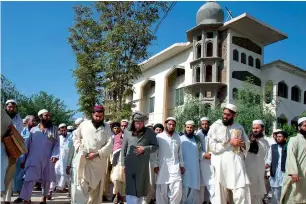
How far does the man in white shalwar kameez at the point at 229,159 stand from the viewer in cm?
575

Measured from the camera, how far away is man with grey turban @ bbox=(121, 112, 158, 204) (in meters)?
6.08

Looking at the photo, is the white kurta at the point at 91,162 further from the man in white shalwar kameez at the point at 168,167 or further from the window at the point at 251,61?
the window at the point at 251,61

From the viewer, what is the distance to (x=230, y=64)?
83.7 feet

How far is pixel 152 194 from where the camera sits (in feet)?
28.0

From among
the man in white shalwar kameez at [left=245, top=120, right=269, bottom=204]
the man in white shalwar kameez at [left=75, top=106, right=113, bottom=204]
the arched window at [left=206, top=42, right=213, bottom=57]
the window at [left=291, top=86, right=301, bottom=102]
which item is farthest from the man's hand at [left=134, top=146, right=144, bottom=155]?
the window at [left=291, top=86, right=301, bottom=102]

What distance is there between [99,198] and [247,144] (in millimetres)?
2396

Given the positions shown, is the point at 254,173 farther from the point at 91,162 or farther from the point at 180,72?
the point at 180,72

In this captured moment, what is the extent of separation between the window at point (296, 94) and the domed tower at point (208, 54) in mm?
6032

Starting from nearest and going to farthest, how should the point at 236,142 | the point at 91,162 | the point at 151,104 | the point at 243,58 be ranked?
the point at 236,142 < the point at 91,162 < the point at 243,58 < the point at 151,104

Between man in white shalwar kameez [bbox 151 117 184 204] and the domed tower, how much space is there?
1862cm

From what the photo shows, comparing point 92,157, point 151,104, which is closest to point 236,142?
point 92,157

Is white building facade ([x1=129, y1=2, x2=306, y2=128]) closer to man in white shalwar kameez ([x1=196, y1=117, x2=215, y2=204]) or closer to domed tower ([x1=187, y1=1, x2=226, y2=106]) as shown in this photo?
domed tower ([x1=187, y1=1, x2=226, y2=106])

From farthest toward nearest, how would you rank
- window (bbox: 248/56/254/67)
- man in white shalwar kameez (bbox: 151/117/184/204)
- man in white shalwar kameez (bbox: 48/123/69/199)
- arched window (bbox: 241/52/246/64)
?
window (bbox: 248/56/254/67)
arched window (bbox: 241/52/246/64)
man in white shalwar kameez (bbox: 48/123/69/199)
man in white shalwar kameez (bbox: 151/117/184/204)

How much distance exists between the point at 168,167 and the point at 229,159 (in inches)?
52.9
